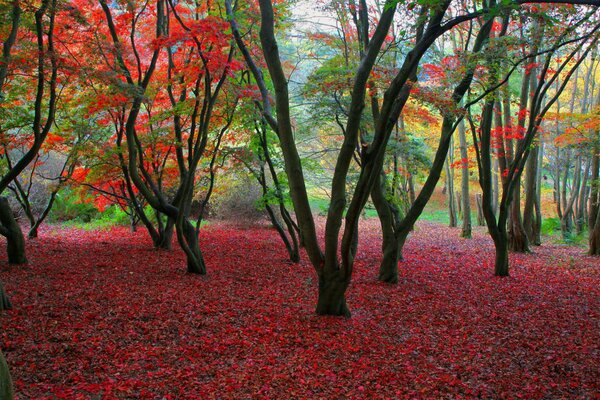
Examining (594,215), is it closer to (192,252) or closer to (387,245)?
(387,245)

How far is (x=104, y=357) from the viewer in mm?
3875

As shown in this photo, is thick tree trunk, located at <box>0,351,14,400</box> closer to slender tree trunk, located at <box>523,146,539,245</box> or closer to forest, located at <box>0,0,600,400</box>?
forest, located at <box>0,0,600,400</box>

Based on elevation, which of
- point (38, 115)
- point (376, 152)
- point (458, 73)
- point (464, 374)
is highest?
point (458, 73)

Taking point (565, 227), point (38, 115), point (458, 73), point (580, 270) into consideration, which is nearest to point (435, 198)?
point (565, 227)

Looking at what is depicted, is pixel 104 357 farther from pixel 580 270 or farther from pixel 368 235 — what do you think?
pixel 368 235

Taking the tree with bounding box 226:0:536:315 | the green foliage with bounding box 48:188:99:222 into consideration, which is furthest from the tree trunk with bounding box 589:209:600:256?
the green foliage with bounding box 48:188:99:222

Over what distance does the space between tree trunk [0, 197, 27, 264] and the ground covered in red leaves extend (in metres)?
0.32

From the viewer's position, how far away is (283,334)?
4770mm

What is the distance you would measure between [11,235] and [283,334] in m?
5.18

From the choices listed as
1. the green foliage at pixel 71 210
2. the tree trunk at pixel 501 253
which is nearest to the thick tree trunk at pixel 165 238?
the tree trunk at pixel 501 253

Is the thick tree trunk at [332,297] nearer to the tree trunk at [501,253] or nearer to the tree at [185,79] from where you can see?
the tree at [185,79]

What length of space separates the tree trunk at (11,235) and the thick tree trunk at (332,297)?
524cm

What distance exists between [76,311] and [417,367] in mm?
3764

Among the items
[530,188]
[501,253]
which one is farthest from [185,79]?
[530,188]
